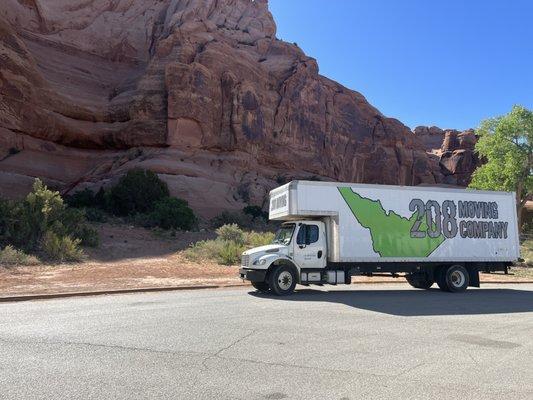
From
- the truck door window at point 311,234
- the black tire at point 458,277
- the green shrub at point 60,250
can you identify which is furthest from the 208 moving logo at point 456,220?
the green shrub at point 60,250

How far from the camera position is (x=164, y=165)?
169 ft

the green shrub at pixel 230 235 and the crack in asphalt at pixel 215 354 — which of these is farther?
the green shrub at pixel 230 235

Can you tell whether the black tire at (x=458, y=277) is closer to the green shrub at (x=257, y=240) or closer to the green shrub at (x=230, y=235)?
the green shrub at (x=257, y=240)

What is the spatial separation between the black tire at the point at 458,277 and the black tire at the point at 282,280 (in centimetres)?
549

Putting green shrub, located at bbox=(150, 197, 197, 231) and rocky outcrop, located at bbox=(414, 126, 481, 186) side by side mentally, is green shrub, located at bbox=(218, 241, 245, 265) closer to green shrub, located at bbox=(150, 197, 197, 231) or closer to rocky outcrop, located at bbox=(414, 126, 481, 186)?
green shrub, located at bbox=(150, 197, 197, 231)

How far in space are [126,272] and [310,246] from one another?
852 centimetres

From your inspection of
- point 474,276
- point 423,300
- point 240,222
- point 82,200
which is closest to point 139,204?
point 82,200

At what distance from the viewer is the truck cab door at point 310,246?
14336 millimetres

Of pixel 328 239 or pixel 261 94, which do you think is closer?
pixel 328 239

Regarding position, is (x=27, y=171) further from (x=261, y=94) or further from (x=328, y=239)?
(x=328, y=239)

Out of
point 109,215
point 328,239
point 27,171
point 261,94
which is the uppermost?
point 261,94

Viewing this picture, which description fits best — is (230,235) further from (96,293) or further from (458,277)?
(458,277)

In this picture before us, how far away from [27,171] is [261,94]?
3076 cm

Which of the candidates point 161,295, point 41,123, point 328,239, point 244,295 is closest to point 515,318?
point 328,239
